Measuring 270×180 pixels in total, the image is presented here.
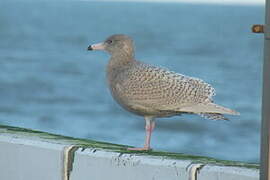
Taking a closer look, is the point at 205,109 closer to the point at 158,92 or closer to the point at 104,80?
the point at 158,92

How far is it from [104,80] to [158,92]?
4.07 ft

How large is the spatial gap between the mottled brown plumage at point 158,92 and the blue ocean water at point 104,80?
58.7 feet

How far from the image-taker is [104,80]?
7133 mm

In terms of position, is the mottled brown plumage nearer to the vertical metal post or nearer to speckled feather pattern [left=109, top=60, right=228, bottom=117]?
speckled feather pattern [left=109, top=60, right=228, bottom=117]

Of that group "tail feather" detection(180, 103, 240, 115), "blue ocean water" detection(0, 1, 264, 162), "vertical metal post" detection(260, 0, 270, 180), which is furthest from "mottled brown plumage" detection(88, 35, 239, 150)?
"blue ocean water" detection(0, 1, 264, 162)

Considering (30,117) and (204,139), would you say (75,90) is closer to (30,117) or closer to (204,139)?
(30,117)

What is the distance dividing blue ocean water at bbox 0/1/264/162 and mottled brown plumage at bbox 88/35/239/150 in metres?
17.9

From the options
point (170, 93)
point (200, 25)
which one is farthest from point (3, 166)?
point (200, 25)

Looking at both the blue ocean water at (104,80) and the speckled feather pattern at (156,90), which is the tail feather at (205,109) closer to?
the speckled feather pattern at (156,90)

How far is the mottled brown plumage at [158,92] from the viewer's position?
229 inches

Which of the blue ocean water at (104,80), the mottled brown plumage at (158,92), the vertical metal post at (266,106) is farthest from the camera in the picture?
the blue ocean water at (104,80)

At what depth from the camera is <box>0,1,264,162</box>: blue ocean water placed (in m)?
29.1

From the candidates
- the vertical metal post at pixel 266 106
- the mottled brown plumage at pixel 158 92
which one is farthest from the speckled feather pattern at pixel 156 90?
the vertical metal post at pixel 266 106

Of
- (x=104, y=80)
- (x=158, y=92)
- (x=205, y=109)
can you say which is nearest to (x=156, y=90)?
(x=158, y=92)
